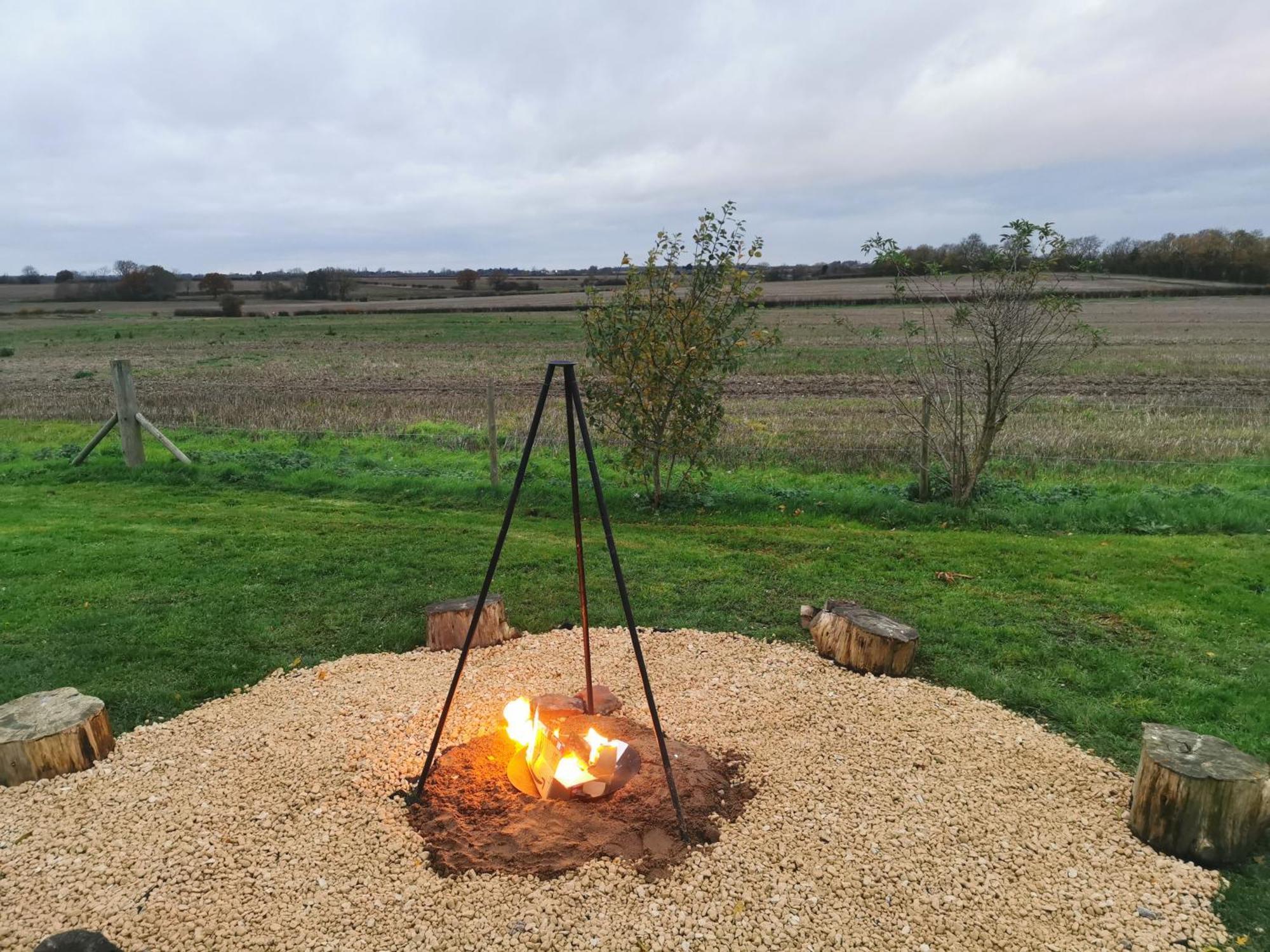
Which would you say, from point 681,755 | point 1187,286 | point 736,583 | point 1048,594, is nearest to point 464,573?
point 736,583

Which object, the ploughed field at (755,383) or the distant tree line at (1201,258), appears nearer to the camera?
the ploughed field at (755,383)

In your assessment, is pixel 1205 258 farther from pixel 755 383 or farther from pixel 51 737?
pixel 51 737

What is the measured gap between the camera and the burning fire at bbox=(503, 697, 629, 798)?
4746 mm

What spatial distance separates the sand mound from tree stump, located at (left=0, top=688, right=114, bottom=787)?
7.47 feet

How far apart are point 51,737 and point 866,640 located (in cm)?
575

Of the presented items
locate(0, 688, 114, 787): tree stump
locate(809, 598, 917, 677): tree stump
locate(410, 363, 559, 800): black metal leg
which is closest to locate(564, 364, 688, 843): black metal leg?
locate(410, 363, 559, 800): black metal leg

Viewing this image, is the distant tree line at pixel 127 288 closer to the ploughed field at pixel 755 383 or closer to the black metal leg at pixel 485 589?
the ploughed field at pixel 755 383

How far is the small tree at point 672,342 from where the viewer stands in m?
10.7

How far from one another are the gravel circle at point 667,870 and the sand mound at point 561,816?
0.12 m

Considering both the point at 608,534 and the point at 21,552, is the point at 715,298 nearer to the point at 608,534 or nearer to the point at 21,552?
the point at 608,534

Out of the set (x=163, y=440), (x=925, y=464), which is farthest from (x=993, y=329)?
(x=163, y=440)

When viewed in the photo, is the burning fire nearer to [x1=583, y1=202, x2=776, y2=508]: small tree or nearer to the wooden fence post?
[x1=583, y1=202, x2=776, y2=508]: small tree

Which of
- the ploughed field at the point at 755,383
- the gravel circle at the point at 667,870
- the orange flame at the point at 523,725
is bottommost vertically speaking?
the gravel circle at the point at 667,870

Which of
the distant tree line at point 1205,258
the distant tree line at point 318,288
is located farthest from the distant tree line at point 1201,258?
the distant tree line at point 318,288
